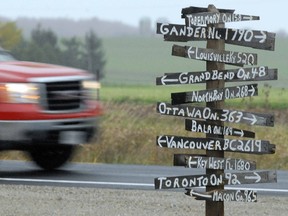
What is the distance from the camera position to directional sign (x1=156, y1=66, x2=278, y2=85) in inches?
370

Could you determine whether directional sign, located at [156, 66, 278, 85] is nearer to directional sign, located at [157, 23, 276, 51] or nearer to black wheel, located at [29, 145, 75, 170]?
directional sign, located at [157, 23, 276, 51]

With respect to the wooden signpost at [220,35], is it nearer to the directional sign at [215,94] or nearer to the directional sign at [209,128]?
the directional sign at [215,94]

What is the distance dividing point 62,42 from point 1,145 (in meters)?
53.9

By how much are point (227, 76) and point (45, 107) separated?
528 centimetres

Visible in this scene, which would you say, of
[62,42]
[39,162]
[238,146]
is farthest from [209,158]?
[62,42]

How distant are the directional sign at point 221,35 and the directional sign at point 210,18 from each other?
46mm

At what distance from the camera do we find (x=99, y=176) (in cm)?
1512

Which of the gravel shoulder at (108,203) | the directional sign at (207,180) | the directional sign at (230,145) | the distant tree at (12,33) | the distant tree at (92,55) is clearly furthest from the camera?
the distant tree at (92,55)

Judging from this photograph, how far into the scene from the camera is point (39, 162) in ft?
51.6

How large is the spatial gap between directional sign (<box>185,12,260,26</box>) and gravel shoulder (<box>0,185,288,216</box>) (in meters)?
2.74

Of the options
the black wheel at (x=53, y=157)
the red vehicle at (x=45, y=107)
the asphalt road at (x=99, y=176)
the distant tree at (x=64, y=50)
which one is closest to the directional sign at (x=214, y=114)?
the asphalt road at (x=99, y=176)

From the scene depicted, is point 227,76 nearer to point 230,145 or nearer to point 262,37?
point 262,37

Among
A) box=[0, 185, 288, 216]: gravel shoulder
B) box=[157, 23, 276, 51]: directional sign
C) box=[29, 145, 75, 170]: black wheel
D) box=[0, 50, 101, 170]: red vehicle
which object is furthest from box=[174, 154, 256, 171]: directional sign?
box=[29, 145, 75, 170]: black wheel

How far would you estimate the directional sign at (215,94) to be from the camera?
946 centimetres
